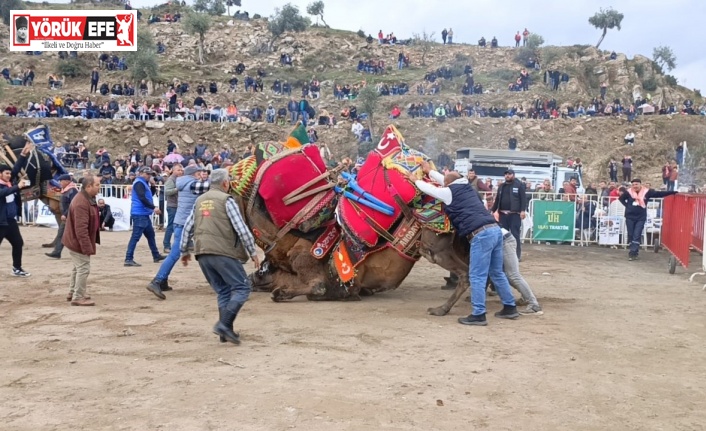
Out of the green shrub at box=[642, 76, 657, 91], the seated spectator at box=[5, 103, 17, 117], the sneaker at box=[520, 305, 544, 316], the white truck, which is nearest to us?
the sneaker at box=[520, 305, 544, 316]

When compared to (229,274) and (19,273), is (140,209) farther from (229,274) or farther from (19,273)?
(229,274)

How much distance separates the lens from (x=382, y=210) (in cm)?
840

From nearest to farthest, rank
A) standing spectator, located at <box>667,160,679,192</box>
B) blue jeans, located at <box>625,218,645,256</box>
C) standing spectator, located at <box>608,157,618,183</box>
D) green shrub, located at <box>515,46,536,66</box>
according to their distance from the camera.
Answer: blue jeans, located at <box>625,218,645,256</box>, standing spectator, located at <box>667,160,679,192</box>, standing spectator, located at <box>608,157,618,183</box>, green shrub, located at <box>515,46,536,66</box>

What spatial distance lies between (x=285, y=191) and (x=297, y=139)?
3.01ft

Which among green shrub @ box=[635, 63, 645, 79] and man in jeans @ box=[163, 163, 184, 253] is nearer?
man in jeans @ box=[163, 163, 184, 253]

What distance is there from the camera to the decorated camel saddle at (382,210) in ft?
27.3

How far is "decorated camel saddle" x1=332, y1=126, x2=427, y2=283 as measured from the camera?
27.3 ft

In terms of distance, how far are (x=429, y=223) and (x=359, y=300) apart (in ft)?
5.21

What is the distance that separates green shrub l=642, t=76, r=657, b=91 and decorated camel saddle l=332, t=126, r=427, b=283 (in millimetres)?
49457

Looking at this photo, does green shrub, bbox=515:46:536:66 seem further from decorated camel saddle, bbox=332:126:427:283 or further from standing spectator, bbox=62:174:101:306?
standing spectator, bbox=62:174:101:306

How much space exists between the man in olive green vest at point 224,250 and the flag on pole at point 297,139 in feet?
8.39

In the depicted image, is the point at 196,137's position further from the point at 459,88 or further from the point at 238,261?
the point at 238,261

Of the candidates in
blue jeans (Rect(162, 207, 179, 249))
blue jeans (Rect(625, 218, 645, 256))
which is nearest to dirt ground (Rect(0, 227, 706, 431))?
blue jeans (Rect(162, 207, 179, 249))

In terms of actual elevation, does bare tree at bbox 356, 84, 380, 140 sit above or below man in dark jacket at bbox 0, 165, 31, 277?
above
